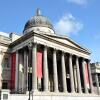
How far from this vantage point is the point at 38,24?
49.7 m

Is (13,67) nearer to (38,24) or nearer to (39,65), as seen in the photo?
(39,65)

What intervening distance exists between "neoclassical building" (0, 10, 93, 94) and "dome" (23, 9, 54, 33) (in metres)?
8.92

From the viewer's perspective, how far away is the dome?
162ft

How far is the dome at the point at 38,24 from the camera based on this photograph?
162 ft

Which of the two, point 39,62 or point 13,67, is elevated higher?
point 39,62

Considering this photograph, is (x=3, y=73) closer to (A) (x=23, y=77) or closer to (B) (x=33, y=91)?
(A) (x=23, y=77)

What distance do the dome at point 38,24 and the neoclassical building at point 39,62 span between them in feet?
29.3

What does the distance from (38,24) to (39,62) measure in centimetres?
1626

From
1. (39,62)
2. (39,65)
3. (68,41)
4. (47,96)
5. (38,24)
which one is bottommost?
(47,96)

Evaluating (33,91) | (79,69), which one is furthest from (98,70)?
(33,91)

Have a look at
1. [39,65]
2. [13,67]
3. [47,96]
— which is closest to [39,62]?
[39,65]

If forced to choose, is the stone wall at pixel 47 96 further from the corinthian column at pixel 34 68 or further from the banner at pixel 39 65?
the banner at pixel 39 65

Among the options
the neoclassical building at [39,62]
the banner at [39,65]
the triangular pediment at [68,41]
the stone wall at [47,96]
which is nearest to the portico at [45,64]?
the neoclassical building at [39,62]

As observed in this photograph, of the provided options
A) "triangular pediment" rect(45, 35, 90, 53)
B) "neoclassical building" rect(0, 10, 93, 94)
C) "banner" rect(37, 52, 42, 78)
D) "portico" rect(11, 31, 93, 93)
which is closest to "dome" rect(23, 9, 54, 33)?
"neoclassical building" rect(0, 10, 93, 94)
